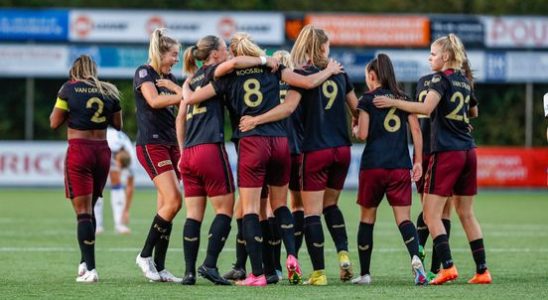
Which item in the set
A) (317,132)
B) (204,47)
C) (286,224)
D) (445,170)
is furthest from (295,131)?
(445,170)

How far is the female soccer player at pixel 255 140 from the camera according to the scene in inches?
427

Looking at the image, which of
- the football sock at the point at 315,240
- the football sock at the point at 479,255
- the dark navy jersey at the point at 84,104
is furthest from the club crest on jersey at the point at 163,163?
the football sock at the point at 479,255

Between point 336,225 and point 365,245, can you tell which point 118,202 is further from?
point 365,245

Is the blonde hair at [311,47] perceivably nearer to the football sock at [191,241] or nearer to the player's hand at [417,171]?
the player's hand at [417,171]


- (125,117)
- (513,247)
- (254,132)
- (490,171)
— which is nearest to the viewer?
(254,132)

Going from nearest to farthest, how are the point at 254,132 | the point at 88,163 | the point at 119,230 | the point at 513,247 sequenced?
the point at 254,132, the point at 88,163, the point at 513,247, the point at 119,230

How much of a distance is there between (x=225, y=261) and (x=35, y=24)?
2389cm

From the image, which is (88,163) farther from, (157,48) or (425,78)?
(425,78)

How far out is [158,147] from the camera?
1186 cm

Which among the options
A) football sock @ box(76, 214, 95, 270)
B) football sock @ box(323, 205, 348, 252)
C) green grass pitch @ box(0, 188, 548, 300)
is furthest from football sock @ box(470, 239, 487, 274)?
football sock @ box(76, 214, 95, 270)

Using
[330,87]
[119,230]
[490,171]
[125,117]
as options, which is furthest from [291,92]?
[125,117]

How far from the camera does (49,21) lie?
36.7 meters

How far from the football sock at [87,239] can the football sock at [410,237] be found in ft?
9.15

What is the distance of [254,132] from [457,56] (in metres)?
2.06
